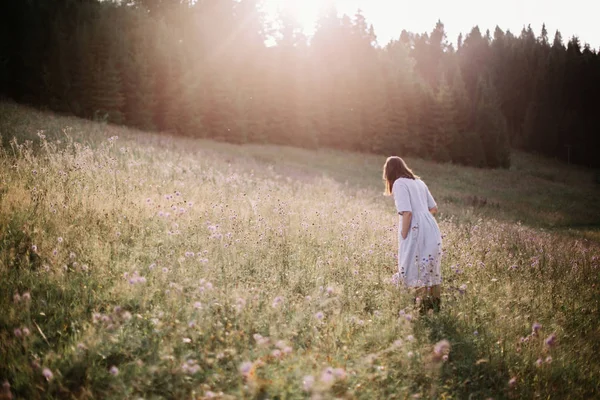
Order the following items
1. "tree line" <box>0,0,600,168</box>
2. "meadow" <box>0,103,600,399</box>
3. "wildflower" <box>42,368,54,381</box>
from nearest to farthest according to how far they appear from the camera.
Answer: "wildflower" <box>42,368,54,381</box> → "meadow" <box>0,103,600,399</box> → "tree line" <box>0,0,600,168</box>

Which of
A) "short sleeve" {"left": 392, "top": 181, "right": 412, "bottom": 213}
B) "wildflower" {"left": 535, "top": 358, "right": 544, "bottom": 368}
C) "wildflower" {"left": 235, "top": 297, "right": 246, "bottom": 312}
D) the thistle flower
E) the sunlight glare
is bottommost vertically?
"wildflower" {"left": 535, "top": 358, "right": 544, "bottom": 368}

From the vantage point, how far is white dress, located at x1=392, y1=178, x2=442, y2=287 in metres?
4.75

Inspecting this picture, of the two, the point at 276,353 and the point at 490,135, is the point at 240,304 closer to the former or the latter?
the point at 276,353

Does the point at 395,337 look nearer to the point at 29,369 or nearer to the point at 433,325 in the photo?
the point at 433,325

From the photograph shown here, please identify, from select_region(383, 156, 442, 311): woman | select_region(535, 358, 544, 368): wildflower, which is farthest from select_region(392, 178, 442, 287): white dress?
select_region(535, 358, 544, 368): wildflower

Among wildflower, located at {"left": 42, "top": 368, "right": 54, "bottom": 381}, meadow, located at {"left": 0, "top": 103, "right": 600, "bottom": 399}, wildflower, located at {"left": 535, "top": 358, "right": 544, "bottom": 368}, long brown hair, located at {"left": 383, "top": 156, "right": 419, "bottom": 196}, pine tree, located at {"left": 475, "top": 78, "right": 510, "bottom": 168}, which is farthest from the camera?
pine tree, located at {"left": 475, "top": 78, "right": 510, "bottom": 168}

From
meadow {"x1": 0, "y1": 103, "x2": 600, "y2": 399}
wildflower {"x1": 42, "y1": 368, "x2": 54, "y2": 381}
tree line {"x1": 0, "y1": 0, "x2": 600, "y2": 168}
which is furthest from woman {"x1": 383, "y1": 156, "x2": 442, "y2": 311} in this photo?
tree line {"x1": 0, "y1": 0, "x2": 600, "y2": 168}

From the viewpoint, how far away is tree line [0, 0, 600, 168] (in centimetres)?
2616

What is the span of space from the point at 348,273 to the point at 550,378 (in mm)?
2396

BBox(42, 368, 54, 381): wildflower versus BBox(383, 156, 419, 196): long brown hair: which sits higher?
BBox(383, 156, 419, 196): long brown hair

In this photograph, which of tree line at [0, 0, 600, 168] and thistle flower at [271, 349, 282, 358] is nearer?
thistle flower at [271, 349, 282, 358]

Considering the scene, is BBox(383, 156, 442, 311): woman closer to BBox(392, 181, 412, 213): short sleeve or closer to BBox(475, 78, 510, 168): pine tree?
BBox(392, 181, 412, 213): short sleeve

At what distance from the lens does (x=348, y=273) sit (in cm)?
505

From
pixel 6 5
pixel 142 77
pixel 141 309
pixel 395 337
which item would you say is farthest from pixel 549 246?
pixel 6 5
